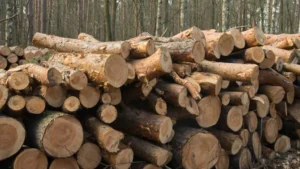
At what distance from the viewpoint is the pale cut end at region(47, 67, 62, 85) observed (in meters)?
3.30

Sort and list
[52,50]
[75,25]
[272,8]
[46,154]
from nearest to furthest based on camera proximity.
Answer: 1. [46,154]
2. [52,50]
3. [272,8]
4. [75,25]

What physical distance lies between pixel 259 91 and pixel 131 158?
2495mm

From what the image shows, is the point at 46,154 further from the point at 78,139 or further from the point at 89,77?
the point at 89,77

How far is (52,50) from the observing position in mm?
5062

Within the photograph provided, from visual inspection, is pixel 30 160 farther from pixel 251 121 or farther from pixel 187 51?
pixel 251 121

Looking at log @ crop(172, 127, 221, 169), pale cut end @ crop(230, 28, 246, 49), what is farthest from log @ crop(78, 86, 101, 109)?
pale cut end @ crop(230, 28, 246, 49)

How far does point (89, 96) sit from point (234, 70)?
6.64ft

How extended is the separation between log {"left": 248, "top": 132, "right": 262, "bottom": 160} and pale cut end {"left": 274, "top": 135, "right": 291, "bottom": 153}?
47 centimetres

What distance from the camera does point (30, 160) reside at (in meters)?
3.28

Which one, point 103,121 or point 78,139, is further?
point 103,121

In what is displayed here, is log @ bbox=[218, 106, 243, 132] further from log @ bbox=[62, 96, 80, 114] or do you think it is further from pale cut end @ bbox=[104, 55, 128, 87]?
log @ bbox=[62, 96, 80, 114]

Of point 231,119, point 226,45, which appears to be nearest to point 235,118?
point 231,119

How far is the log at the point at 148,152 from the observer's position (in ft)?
12.2

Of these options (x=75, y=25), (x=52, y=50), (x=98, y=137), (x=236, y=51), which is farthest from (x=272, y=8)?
(x=75, y=25)
